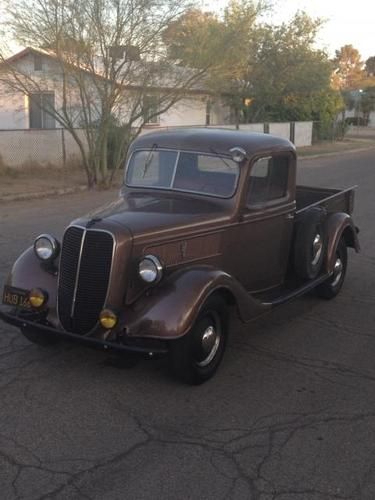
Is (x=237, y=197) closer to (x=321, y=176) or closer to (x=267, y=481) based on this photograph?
(x=267, y=481)

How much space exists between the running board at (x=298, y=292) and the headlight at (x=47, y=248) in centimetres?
171

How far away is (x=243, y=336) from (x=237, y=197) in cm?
125

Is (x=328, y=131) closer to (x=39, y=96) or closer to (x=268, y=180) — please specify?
(x=39, y=96)

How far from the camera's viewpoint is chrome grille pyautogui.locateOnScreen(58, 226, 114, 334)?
4.22 meters

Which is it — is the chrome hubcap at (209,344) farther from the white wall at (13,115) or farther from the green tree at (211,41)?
the white wall at (13,115)

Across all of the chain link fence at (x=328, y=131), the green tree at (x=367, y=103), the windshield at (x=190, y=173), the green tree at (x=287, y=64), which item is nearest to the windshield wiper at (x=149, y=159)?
the windshield at (x=190, y=173)

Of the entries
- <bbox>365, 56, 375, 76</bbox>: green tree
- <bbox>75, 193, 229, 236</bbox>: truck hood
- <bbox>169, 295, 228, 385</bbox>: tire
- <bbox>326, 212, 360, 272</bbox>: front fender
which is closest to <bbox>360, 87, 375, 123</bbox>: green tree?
<bbox>365, 56, 375, 76</bbox>: green tree

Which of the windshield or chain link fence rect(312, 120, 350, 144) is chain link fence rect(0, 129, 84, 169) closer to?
the windshield

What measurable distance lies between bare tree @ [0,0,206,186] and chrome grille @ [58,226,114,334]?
1102 cm

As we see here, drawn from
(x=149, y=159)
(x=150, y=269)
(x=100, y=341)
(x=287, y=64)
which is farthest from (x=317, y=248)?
(x=287, y=64)

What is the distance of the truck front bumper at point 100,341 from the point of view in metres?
3.97

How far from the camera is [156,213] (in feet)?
15.3

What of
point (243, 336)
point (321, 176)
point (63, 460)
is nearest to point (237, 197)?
point (243, 336)

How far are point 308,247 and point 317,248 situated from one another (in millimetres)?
293
